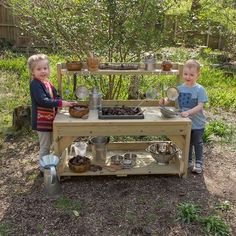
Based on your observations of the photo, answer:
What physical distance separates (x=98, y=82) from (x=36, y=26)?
127cm

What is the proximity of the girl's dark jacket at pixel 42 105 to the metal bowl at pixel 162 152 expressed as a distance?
Answer: 125cm

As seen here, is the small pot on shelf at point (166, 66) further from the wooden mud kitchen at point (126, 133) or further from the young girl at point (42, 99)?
the young girl at point (42, 99)

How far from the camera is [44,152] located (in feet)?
13.6

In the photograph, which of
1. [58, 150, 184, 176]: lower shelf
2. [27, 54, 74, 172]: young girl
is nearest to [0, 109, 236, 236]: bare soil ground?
[58, 150, 184, 176]: lower shelf

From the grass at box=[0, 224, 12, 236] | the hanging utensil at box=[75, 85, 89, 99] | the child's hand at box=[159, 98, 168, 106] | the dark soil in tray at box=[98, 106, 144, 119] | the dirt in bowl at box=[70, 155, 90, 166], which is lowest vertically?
the grass at box=[0, 224, 12, 236]

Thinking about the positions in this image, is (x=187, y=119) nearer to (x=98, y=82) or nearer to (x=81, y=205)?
(x=81, y=205)

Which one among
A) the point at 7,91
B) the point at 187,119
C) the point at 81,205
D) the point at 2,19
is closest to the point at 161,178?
the point at 187,119

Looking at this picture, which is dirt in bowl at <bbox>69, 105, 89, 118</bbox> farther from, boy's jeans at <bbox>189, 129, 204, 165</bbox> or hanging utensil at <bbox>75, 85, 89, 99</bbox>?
boy's jeans at <bbox>189, 129, 204, 165</bbox>

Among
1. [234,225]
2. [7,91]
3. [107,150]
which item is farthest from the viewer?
[7,91]

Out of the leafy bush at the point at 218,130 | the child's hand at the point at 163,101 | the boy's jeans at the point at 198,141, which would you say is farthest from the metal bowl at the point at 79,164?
the leafy bush at the point at 218,130

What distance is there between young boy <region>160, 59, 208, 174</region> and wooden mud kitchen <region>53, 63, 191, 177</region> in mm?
195

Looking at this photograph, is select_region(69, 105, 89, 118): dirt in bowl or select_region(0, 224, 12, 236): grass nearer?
select_region(0, 224, 12, 236): grass

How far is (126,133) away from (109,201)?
723 millimetres

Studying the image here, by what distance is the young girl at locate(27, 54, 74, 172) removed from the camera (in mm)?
3852
